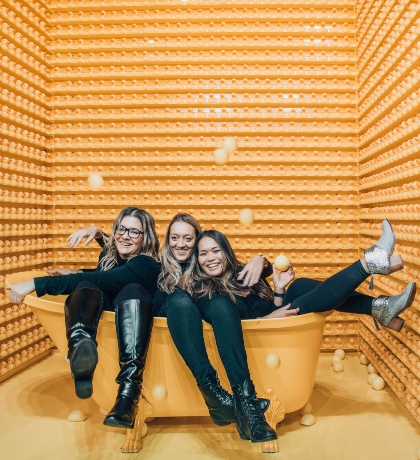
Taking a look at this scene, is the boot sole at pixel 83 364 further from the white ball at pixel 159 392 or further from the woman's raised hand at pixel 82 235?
the woman's raised hand at pixel 82 235

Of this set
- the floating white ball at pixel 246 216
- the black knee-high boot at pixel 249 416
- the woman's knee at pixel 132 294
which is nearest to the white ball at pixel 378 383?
the black knee-high boot at pixel 249 416

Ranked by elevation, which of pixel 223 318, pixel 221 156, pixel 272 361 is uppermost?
pixel 221 156

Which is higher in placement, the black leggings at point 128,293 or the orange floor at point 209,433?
the black leggings at point 128,293

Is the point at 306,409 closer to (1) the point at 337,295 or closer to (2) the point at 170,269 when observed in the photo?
(1) the point at 337,295

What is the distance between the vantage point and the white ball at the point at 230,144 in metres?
4.18

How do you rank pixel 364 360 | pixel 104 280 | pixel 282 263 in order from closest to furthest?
pixel 104 280, pixel 282 263, pixel 364 360

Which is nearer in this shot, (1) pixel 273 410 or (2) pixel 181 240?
(1) pixel 273 410

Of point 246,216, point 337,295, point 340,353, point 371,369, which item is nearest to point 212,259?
point 337,295

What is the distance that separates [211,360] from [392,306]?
1.04 metres

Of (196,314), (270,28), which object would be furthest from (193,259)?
(270,28)

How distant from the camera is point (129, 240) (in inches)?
115

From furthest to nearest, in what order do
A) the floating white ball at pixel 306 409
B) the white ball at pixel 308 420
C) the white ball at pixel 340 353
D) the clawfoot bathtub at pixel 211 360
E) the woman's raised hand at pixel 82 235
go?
the white ball at pixel 340 353 → the woman's raised hand at pixel 82 235 → the floating white ball at pixel 306 409 → the white ball at pixel 308 420 → the clawfoot bathtub at pixel 211 360

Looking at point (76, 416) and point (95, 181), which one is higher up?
point (95, 181)

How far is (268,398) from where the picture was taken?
256 centimetres
